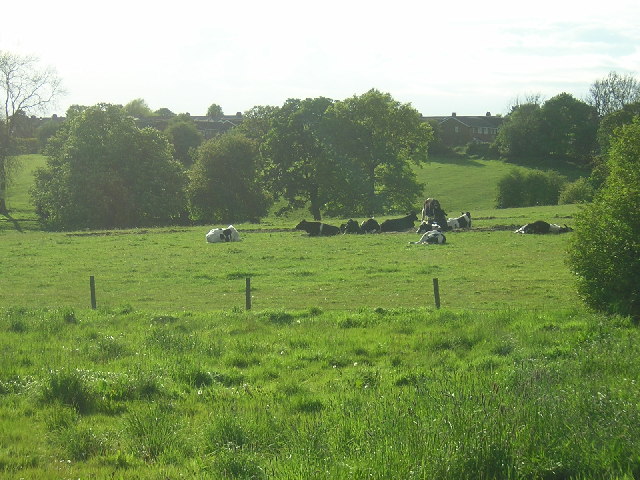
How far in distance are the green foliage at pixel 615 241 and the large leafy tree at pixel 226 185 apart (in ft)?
168

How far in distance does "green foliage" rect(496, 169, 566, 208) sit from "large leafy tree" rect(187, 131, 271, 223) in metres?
25.3

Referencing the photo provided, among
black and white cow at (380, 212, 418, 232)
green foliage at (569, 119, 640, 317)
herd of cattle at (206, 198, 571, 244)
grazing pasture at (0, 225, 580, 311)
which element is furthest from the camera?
black and white cow at (380, 212, 418, 232)

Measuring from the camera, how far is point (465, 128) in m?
136

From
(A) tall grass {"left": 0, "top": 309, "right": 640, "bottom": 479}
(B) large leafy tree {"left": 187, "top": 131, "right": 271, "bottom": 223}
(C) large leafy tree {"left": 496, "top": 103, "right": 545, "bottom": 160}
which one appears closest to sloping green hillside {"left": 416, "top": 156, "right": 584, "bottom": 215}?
(C) large leafy tree {"left": 496, "top": 103, "right": 545, "bottom": 160}

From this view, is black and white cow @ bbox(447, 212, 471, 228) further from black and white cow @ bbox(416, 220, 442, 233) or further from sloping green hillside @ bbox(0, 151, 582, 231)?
sloping green hillside @ bbox(0, 151, 582, 231)

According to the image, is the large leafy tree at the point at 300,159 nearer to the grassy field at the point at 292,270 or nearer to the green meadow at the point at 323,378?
the grassy field at the point at 292,270

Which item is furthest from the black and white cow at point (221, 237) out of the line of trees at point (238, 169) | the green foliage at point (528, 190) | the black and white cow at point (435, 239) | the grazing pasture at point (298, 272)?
the green foliage at point (528, 190)

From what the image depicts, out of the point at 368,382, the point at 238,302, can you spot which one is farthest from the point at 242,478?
the point at 238,302

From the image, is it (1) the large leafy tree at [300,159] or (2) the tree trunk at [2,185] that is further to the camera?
(2) the tree trunk at [2,185]

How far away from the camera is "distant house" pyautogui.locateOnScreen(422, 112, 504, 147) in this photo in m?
125

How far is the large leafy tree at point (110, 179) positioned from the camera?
59.8 m

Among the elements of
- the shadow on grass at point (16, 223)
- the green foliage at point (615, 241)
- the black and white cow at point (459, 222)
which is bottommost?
the shadow on grass at point (16, 223)

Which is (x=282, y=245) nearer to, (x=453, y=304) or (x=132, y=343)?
(x=453, y=304)

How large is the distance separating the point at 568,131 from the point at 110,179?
6471 cm
